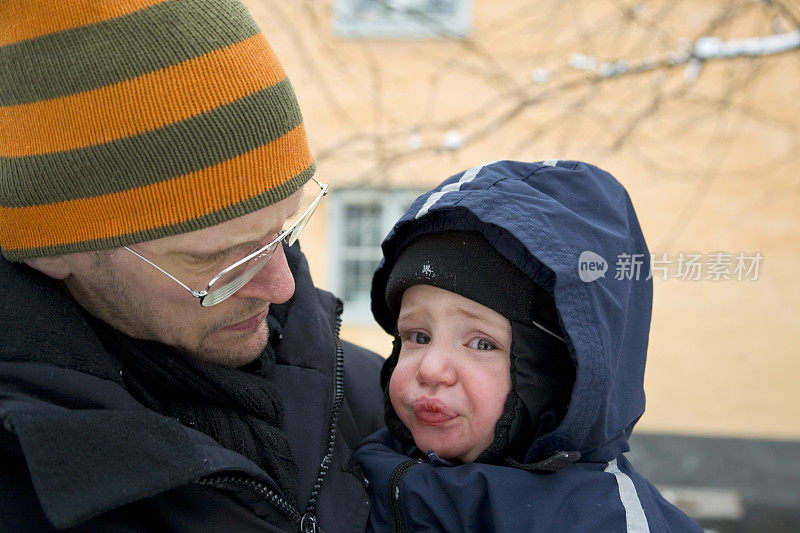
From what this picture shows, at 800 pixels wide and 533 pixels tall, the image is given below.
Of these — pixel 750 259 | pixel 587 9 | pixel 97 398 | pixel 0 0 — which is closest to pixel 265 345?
pixel 97 398

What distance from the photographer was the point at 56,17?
151 cm

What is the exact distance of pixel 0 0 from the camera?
155cm

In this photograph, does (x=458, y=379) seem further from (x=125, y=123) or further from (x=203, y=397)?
(x=125, y=123)

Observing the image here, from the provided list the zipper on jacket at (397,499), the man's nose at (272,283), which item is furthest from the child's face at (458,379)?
the man's nose at (272,283)

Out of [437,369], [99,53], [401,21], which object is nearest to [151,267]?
[99,53]

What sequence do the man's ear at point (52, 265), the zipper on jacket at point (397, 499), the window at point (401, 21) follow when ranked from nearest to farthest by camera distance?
1. the man's ear at point (52, 265)
2. the zipper on jacket at point (397, 499)
3. the window at point (401, 21)

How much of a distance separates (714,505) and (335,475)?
20.0ft

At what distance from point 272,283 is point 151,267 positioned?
264mm

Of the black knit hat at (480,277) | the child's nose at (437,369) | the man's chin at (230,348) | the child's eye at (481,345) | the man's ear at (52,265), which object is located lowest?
the man's chin at (230,348)

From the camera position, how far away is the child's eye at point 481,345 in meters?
1.96

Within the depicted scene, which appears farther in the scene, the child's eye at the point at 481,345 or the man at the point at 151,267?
the child's eye at the point at 481,345

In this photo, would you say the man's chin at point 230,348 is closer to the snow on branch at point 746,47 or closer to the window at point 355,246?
the snow on branch at point 746,47

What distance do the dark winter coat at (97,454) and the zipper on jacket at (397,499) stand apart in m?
0.08

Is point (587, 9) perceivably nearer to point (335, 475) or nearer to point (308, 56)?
point (308, 56)
